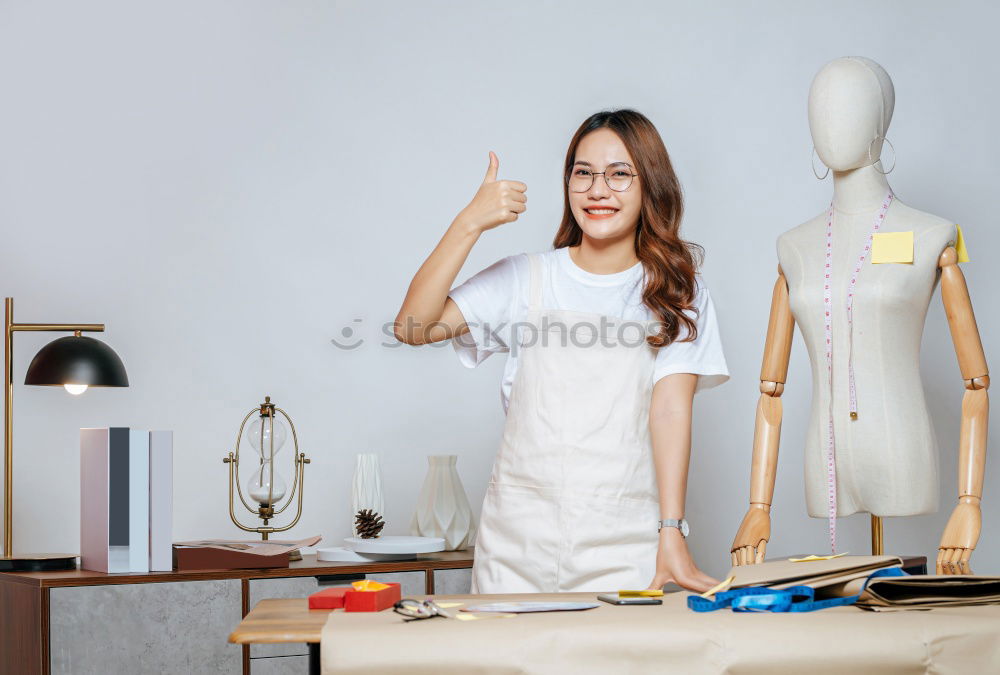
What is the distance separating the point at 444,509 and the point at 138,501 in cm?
85

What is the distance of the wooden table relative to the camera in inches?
47.4

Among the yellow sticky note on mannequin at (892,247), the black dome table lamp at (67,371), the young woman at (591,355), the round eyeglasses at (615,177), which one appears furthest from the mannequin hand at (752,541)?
the black dome table lamp at (67,371)

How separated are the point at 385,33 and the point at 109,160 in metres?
0.99

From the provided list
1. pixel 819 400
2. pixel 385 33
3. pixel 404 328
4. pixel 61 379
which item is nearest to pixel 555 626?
pixel 404 328

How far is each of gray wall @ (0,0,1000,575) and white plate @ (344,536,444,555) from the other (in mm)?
625

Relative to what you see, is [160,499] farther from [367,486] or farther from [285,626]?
[285,626]

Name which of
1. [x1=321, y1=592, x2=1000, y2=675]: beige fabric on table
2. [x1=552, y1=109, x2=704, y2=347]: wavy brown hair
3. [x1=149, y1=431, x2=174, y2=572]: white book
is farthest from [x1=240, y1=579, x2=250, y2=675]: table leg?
[x1=321, y1=592, x2=1000, y2=675]: beige fabric on table

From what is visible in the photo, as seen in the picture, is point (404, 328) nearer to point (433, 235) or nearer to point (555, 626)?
point (555, 626)

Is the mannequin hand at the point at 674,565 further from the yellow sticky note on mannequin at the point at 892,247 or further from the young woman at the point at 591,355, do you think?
the yellow sticky note on mannequin at the point at 892,247

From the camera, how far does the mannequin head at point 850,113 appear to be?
93.2 inches

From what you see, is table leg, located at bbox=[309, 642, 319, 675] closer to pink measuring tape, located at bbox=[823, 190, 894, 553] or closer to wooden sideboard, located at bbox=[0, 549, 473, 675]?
wooden sideboard, located at bbox=[0, 549, 473, 675]

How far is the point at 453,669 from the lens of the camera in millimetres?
1183

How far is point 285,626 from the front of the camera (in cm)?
126

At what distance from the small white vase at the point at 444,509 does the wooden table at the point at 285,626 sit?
1382 mm
